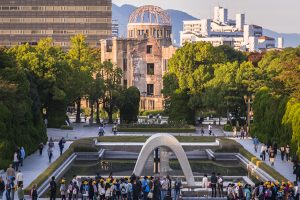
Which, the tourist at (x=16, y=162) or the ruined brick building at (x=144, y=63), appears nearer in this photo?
the tourist at (x=16, y=162)

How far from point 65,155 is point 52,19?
10393 centimetres

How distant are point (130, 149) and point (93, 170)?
9.84m

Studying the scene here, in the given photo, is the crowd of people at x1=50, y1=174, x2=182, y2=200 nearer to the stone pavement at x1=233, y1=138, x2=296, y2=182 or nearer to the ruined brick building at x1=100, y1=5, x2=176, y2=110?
the stone pavement at x1=233, y1=138, x2=296, y2=182

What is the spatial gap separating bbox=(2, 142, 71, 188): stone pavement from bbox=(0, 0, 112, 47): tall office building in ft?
314

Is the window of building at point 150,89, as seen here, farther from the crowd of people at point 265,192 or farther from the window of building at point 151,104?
the crowd of people at point 265,192

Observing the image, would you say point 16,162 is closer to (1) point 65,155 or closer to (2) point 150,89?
(1) point 65,155

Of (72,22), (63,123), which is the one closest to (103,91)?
(63,123)

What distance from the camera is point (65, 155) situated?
56.4m

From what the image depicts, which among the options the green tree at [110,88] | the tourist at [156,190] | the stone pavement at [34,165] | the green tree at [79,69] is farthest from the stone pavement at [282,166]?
the green tree at [110,88]

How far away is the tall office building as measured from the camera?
510 feet

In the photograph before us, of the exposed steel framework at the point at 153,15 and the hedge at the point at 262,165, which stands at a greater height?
the exposed steel framework at the point at 153,15

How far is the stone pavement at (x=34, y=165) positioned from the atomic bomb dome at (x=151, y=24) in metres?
55.5

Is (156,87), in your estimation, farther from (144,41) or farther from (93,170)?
(93,170)

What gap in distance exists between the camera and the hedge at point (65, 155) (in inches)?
1709
